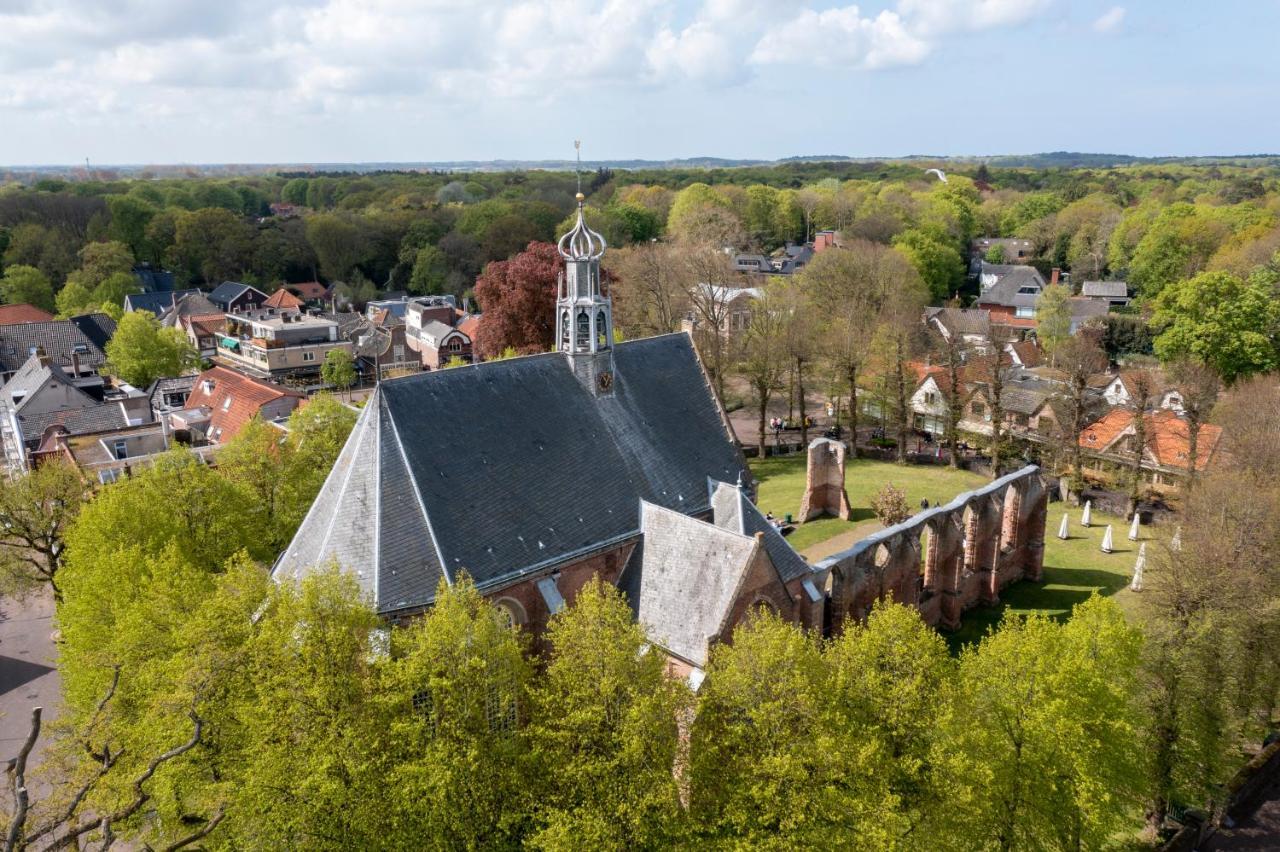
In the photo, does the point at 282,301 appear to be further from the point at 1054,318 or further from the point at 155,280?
the point at 1054,318

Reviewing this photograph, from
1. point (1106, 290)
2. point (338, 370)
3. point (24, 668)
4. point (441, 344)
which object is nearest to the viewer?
point (24, 668)

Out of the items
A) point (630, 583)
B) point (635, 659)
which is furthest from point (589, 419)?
point (635, 659)

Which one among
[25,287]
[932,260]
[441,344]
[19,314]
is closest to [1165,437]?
[932,260]

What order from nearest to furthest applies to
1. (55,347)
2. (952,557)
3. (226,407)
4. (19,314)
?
(952,557) → (226,407) → (55,347) → (19,314)

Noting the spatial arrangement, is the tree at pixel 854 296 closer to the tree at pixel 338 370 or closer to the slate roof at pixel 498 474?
the slate roof at pixel 498 474

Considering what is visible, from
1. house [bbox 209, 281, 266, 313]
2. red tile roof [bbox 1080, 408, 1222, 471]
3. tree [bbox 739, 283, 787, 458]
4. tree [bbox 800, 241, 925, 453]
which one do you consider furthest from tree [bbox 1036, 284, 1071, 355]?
house [bbox 209, 281, 266, 313]

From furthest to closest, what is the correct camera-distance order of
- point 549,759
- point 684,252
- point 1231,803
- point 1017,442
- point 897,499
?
point 684,252 → point 1017,442 → point 897,499 → point 1231,803 → point 549,759

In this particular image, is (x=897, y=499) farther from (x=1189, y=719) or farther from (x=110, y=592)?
(x=110, y=592)
